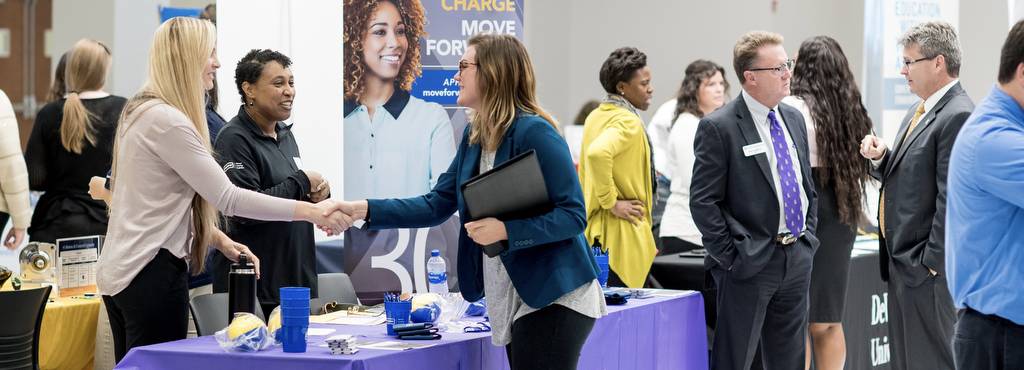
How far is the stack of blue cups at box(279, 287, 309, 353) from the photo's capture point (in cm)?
295

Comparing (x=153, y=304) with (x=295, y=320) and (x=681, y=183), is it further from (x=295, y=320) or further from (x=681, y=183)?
(x=681, y=183)

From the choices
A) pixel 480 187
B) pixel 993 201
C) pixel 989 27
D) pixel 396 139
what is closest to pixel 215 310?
pixel 480 187

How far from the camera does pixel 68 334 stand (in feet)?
13.9

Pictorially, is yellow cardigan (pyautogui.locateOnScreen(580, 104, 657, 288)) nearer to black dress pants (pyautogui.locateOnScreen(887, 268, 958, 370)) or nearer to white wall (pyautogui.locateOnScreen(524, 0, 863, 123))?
black dress pants (pyautogui.locateOnScreen(887, 268, 958, 370))

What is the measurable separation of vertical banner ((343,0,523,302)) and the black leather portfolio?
243 cm

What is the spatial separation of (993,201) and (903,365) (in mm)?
1828

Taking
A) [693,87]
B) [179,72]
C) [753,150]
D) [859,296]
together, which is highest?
[693,87]

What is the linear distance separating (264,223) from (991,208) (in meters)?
2.36

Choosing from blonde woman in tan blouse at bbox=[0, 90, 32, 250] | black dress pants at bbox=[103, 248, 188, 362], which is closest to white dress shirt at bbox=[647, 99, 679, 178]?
blonde woman in tan blouse at bbox=[0, 90, 32, 250]

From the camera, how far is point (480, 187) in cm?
290

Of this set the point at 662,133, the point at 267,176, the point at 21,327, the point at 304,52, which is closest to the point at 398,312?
the point at 267,176

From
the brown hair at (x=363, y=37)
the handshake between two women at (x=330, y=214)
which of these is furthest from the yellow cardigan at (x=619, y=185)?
the handshake between two women at (x=330, y=214)

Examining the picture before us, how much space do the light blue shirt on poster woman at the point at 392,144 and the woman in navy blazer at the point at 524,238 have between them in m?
2.22

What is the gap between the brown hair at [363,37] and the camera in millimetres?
5227
